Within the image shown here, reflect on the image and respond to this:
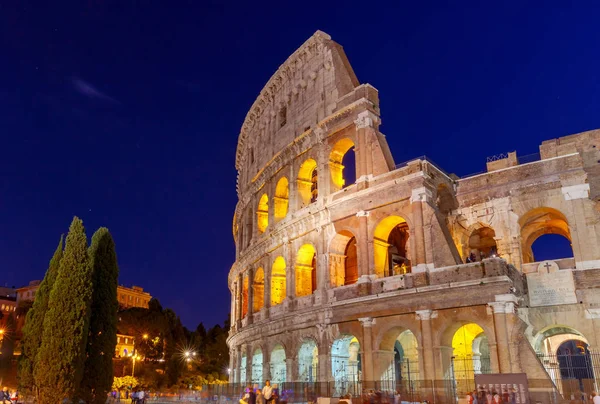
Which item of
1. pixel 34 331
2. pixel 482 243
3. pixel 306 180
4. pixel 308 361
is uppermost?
pixel 306 180

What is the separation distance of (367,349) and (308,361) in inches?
190

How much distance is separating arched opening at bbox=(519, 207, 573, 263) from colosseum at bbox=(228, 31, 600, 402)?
99 millimetres

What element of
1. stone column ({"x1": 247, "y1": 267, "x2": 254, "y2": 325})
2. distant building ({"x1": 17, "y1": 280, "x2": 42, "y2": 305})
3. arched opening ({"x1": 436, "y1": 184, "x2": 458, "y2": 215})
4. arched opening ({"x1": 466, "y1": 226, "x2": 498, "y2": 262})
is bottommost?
stone column ({"x1": 247, "y1": 267, "x2": 254, "y2": 325})

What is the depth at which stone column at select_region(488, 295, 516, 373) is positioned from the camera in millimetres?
17781

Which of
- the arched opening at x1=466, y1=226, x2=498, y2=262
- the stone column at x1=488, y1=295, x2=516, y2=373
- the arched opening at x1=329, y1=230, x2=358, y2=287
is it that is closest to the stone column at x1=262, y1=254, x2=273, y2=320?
the arched opening at x1=329, y1=230, x2=358, y2=287

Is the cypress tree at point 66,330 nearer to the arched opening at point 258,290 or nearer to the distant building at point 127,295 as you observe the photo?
the arched opening at point 258,290

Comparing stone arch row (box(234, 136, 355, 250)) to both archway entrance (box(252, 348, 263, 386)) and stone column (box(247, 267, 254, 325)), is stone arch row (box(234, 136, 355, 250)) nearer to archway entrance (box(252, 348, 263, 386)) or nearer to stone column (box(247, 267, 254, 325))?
stone column (box(247, 267, 254, 325))

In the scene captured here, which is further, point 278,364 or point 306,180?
point 306,180

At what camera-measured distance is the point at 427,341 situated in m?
19.5

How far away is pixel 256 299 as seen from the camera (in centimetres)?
3100

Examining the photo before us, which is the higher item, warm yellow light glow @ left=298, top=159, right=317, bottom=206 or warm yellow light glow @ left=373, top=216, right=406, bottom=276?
warm yellow light glow @ left=298, top=159, right=317, bottom=206

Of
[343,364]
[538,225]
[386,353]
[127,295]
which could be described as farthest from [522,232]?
[127,295]

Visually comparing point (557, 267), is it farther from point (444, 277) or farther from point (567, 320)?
point (444, 277)

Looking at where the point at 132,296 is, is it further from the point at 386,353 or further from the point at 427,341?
the point at 427,341
